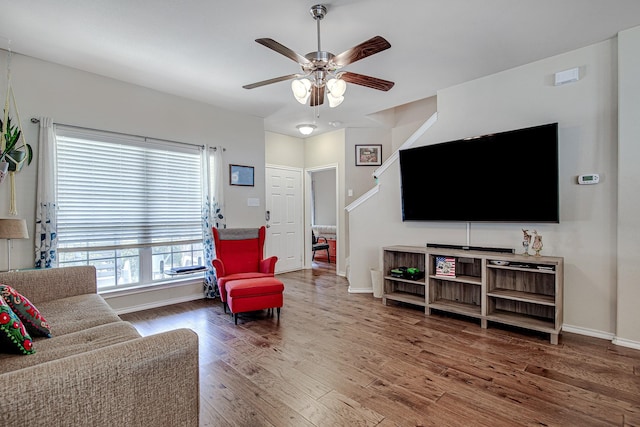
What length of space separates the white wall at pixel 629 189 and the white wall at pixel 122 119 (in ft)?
14.0

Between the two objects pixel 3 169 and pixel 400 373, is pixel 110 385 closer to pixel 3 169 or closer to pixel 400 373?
pixel 400 373

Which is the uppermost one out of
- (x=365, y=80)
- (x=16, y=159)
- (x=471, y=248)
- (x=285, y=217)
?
(x=365, y=80)

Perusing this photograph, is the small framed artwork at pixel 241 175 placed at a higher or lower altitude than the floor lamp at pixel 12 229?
higher

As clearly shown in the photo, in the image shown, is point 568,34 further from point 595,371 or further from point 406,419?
point 406,419

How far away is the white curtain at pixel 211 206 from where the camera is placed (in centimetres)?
423

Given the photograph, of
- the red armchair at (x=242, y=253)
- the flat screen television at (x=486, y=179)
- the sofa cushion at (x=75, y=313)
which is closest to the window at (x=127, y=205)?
the red armchair at (x=242, y=253)

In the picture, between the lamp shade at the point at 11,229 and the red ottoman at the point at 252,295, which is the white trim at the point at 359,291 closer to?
the red ottoman at the point at 252,295

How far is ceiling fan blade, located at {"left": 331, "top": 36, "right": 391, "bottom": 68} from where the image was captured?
6.68ft

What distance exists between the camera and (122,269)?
3.66m

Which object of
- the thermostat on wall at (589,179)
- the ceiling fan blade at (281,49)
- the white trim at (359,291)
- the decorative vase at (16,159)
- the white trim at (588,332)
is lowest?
the white trim at (359,291)

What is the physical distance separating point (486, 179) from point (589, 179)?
853 millimetres

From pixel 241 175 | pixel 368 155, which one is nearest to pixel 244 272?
pixel 241 175

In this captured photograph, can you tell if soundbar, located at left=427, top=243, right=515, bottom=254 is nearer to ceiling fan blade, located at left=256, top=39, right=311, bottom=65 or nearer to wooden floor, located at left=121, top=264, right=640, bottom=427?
wooden floor, located at left=121, top=264, right=640, bottom=427

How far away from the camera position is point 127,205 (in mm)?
3660
